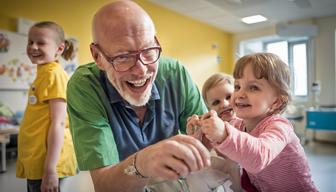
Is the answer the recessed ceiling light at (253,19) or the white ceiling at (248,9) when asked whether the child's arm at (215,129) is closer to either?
the white ceiling at (248,9)

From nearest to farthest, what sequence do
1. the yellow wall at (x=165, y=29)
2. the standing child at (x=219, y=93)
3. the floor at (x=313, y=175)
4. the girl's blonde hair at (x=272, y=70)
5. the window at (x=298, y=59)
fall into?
the girl's blonde hair at (x=272, y=70)
the floor at (x=313, y=175)
the standing child at (x=219, y=93)
the yellow wall at (x=165, y=29)
the window at (x=298, y=59)

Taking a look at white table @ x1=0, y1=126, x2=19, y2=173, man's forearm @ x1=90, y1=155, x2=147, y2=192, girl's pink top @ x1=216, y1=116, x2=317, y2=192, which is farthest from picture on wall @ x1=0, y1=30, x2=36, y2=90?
girl's pink top @ x1=216, y1=116, x2=317, y2=192

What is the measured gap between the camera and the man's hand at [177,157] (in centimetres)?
58

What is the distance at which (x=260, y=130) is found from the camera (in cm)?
94

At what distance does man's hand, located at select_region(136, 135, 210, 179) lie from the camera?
22.8 inches

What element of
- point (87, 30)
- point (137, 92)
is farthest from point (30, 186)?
point (87, 30)

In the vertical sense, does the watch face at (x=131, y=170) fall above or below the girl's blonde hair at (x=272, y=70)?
below

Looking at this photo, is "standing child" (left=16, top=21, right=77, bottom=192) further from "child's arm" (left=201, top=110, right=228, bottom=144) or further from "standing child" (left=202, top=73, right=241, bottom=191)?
"child's arm" (left=201, top=110, right=228, bottom=144)

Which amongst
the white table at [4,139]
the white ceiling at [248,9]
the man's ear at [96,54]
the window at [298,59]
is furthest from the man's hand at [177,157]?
the window at [298,59]

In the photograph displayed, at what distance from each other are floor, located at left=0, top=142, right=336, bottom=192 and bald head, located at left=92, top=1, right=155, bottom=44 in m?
0.65

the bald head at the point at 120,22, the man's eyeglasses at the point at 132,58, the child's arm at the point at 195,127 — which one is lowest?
the child's arm at the point at 195,127

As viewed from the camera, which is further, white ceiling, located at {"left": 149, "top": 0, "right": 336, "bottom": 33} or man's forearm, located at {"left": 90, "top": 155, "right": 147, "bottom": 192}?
white ceiling, located at {"left": 149, "top": 0, "right": 336, "bottom": 33}

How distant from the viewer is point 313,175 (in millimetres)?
3484

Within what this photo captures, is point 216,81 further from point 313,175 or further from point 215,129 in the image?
point 313,175
